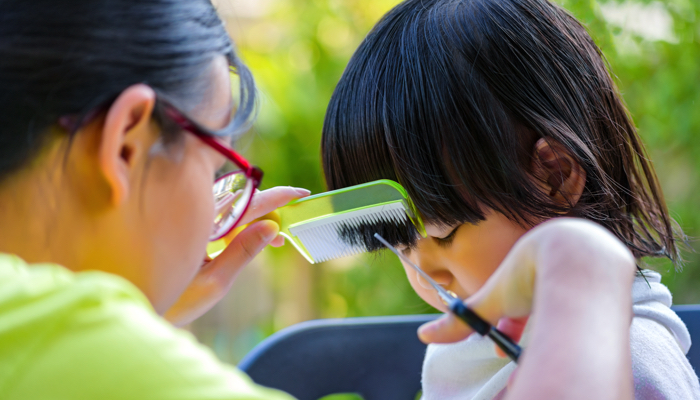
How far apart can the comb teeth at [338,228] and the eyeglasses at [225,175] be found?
0.37ft

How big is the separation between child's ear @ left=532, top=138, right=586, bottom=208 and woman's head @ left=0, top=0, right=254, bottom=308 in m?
0.48

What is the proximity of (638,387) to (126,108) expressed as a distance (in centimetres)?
68

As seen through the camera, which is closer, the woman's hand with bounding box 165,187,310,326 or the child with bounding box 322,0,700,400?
the child with bounding box 322,0,700,400

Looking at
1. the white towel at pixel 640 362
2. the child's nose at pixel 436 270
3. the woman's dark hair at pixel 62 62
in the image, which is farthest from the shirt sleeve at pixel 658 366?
the woman's dark hair at pixel 62 62

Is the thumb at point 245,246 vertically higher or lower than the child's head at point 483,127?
lower

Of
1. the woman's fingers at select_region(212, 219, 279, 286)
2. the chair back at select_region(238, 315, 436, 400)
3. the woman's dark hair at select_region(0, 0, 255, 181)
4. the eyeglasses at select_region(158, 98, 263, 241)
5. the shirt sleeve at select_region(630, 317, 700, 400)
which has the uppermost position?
the woman's dark hair at select_region(0, 0, 255, 181)

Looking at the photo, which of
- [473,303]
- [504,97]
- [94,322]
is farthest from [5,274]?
[504,97]

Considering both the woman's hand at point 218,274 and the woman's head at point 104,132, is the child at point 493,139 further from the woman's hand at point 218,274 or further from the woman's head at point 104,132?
Result: the woman's head at point 104,132

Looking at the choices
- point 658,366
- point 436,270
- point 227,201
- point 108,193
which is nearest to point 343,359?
point 436,270

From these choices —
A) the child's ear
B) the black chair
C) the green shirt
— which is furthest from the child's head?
the green shirt

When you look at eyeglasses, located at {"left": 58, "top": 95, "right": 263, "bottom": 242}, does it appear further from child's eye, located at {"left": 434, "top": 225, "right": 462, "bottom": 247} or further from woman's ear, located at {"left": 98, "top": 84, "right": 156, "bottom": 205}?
child's eye, located at {"left": 434, "top": 225, "right": 462, "bottom": 247}

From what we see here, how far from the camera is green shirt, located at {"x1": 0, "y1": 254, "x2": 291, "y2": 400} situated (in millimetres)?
384

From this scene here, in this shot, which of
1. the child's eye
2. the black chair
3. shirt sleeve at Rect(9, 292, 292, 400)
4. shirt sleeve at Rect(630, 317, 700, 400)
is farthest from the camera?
the black chair

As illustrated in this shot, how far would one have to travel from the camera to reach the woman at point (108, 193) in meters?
0.39
